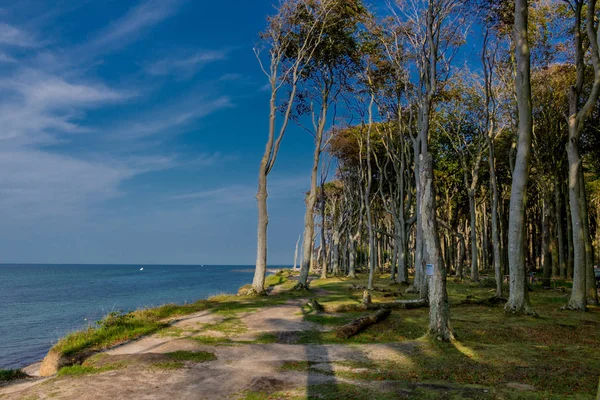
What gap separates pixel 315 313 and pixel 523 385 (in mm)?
9919

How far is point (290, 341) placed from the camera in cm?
1178

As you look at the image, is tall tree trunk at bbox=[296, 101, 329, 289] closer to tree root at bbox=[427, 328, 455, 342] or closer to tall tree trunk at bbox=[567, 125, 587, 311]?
tall tree trunk at bbox=[567, 125, 587, 311]

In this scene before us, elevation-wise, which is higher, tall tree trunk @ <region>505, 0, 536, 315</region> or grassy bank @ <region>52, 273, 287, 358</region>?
A: tall tree trunk @ <region>505, 0, 536, 315</region>

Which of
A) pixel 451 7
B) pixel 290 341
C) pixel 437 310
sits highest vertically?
pixel 451 7

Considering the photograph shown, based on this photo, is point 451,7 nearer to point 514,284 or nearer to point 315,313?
point 514,284

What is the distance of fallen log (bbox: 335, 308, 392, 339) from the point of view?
11883mm

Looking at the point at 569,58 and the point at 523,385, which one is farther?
the point at 569,58

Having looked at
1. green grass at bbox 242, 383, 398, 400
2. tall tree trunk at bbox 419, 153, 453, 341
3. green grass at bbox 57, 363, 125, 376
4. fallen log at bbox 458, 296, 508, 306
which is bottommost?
green grass at bbox 57, 363, 125, 376

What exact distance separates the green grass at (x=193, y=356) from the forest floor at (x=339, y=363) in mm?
22

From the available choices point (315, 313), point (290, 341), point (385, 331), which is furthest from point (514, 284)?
point (290, 341)

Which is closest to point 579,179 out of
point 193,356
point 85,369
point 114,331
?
point 193,356

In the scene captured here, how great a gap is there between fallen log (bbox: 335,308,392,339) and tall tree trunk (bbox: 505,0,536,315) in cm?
451

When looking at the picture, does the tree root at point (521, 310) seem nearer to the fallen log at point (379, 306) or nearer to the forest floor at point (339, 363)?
the forest floor at point (339, 363)

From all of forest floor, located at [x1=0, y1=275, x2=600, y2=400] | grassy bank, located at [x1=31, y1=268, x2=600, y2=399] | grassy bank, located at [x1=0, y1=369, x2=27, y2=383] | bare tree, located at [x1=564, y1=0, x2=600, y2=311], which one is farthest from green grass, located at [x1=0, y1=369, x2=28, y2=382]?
bare tree, located at [x1=564, y1=0, x2=600, y2=311]
